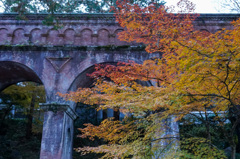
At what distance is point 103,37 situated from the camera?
11.5 m

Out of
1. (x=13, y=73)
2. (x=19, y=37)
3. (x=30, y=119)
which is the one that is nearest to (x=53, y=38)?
(x=19, y=37)

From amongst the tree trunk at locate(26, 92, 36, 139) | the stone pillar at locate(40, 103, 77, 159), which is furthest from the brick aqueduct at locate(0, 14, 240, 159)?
the tree trunk at locate(26, 92, 36, 139)

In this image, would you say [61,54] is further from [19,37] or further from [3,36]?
[3,36]

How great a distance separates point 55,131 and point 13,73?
4.51 metres

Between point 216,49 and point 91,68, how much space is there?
23.9 feet

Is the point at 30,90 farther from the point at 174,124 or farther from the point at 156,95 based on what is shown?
the point at 156,95

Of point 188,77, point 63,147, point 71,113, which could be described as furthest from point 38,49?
point 188,77

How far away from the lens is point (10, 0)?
9047 millimetres

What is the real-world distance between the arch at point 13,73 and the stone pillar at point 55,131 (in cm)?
→ 246

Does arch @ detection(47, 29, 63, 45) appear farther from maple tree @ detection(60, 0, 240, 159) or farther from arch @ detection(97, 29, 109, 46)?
maple tree @ detection(60, 0, 240, 159)

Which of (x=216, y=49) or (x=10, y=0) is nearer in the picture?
(x=216, y=49)

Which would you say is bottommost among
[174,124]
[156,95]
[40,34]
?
[174,124]

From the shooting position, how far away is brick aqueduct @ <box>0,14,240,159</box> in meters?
9.97

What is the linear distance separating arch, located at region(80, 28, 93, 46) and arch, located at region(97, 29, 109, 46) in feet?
1.50
